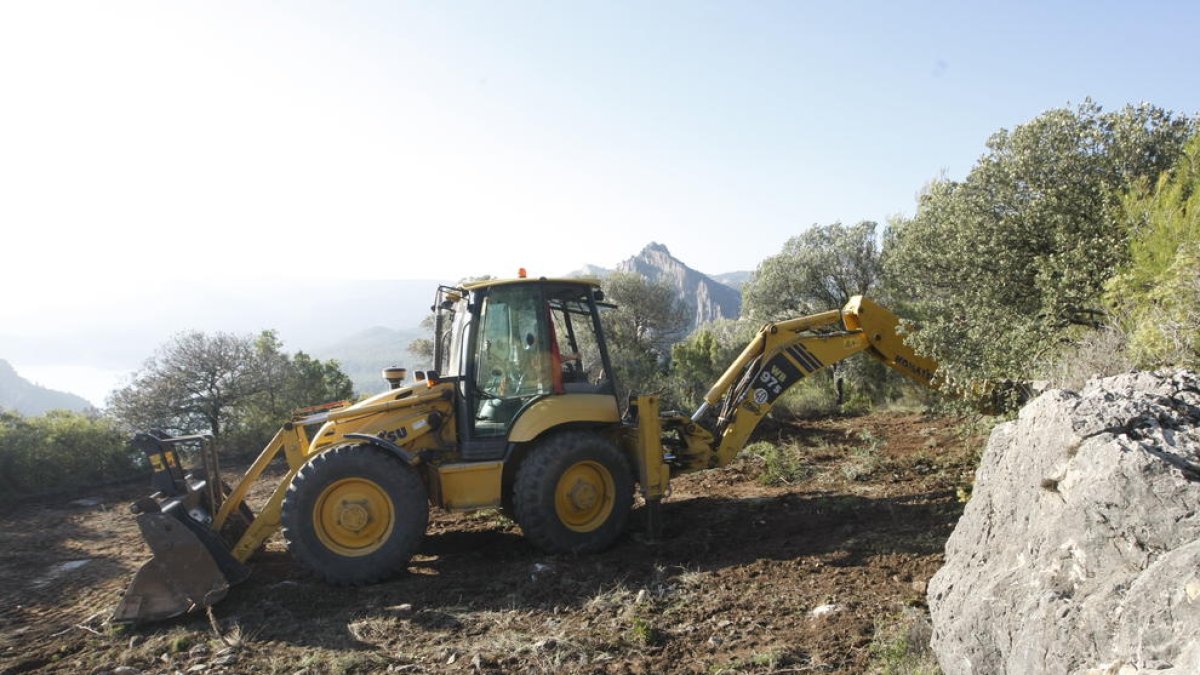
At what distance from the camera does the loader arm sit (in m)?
7.58

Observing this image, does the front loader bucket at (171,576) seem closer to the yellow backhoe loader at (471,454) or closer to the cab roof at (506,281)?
the yellow backhoe loader at (471,454)

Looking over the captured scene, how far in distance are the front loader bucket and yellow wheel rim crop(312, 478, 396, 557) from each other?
85cm

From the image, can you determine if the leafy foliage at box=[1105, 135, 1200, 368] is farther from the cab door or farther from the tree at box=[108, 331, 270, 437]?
the tree at box=[108, 331, 270, 437]

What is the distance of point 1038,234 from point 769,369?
3500 millimetres

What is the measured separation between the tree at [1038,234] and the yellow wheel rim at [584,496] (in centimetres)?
421

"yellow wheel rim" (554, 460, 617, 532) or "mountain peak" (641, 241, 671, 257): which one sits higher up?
"mountain peak" (641, 241, 671, 257)

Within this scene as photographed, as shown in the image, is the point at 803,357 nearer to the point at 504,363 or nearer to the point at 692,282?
the point at 504,363

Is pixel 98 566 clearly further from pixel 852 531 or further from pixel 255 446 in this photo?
pixel 255 446

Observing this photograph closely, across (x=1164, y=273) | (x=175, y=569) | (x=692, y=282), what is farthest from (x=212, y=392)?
(x=692, y=282)

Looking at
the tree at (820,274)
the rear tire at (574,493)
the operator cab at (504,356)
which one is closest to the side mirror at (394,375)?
the operator cab at (504,356)

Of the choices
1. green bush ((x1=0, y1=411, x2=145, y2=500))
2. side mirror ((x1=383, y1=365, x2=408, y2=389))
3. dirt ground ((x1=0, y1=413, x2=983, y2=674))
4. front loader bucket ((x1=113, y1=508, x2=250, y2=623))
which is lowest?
dirt ground ((x1=0, y1=413, x2=983, y2=674))

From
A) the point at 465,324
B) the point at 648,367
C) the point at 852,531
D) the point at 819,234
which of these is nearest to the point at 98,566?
the point at 465,324

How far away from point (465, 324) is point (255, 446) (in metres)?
10.8

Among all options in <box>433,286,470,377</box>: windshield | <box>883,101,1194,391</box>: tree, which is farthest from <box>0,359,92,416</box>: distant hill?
<box>883,101,1194,391</box>: tree
